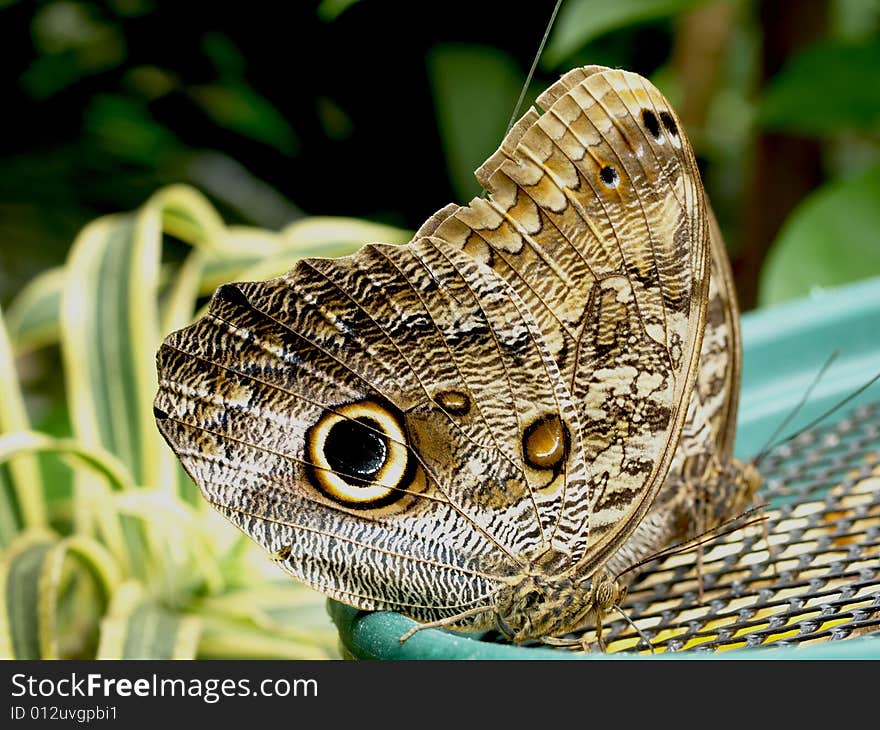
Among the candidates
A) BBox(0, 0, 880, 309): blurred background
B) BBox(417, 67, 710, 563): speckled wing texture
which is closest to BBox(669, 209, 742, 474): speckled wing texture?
BBox(417, 67, 710, 563): speckled wing texture

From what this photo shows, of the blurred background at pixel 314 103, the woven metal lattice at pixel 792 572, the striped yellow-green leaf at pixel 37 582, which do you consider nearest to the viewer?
the woven metal lattice at pixel 792 572

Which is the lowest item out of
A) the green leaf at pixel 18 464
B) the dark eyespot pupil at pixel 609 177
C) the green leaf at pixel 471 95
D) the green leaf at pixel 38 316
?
the dark eyespot pupil at pixel 609 177

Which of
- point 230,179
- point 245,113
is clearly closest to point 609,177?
point 245,113

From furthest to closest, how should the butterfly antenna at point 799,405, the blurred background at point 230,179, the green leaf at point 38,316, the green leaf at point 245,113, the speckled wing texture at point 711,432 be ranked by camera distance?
1. the green leaf at point 245,113
2. the green leaf at point 38,316
3. the blurred background at point 230,179
4. the butterfly antenna at point 799,405
5. the speckled wing texture at point 711,432

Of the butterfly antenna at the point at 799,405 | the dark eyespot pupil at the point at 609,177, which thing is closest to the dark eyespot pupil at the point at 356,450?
the dark eyespot pupil at the point at 609,177

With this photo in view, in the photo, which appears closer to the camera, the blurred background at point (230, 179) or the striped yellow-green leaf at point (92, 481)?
the striped yellow-green leaf at point (92, 481)

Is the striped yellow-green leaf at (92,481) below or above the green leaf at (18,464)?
below

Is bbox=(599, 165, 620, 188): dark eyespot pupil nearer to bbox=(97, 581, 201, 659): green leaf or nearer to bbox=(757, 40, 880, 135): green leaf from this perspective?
bbox=(97, 581, 201, 659): green leaf

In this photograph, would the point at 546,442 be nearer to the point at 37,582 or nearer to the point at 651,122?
the point at 651,122

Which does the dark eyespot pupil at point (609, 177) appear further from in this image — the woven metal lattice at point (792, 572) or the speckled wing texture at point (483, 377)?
the woven metal lattice at point (792, 572)

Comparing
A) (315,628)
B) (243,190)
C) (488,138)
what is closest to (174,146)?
(243,190)
